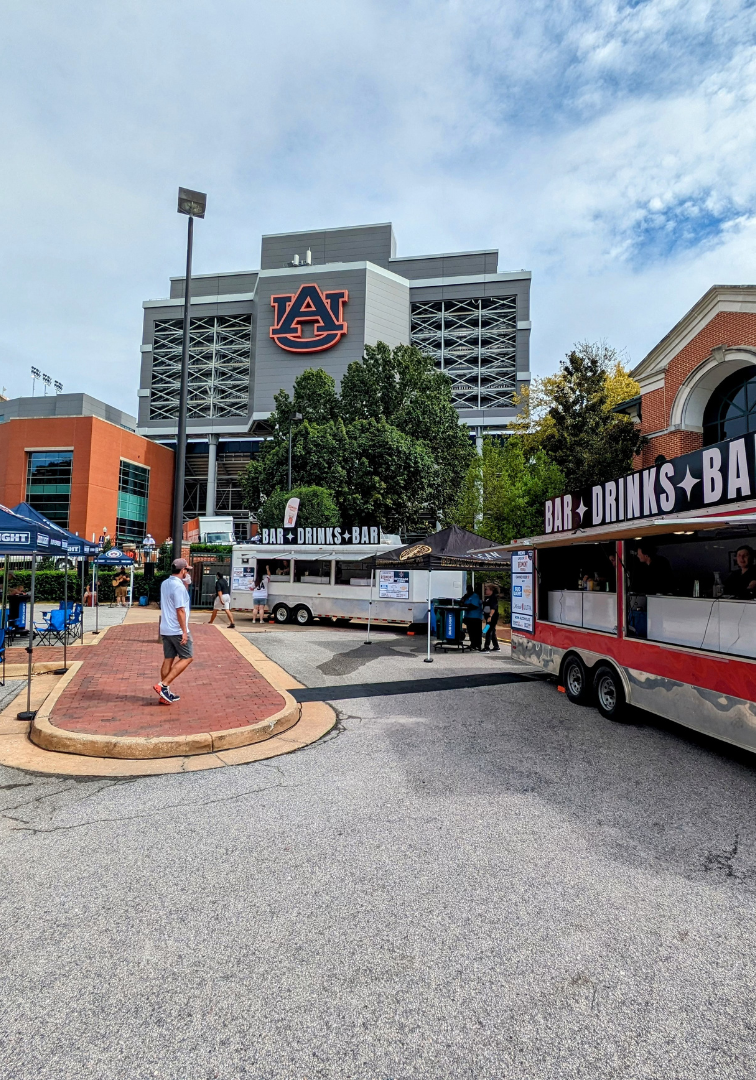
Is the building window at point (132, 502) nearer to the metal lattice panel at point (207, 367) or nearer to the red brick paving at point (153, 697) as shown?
the metal lattice panel at point (207, 367)

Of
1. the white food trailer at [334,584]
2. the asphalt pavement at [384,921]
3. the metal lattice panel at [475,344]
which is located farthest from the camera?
the metal lattice panel at [475,344]

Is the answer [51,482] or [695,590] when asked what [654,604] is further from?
[51,482]

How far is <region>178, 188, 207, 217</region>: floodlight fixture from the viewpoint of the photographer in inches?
511

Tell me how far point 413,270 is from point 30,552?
2906 inches

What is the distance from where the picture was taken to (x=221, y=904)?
322cm

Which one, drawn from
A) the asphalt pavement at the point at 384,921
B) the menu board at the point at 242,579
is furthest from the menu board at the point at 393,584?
the asphalt pavement at the point at 384,921

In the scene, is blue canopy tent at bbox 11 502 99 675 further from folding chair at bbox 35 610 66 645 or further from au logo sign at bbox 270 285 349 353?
au logo sign at bbox 270 285 349 353

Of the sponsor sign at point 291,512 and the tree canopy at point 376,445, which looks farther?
the tree canopy at point 376,445

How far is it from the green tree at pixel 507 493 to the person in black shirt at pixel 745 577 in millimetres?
15680

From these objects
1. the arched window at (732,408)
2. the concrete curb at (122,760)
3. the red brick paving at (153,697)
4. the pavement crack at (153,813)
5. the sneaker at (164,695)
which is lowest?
the pavement crack at (153,813)

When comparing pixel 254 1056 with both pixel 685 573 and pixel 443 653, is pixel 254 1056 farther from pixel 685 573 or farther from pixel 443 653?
pixel 443 653

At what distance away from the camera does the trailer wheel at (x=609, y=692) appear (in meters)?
7.26

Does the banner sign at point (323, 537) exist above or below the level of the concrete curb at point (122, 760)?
above

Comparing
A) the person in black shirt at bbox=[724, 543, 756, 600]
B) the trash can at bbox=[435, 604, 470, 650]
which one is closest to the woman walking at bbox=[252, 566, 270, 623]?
the trash can at bbox=[435, 604, 470, 650]
